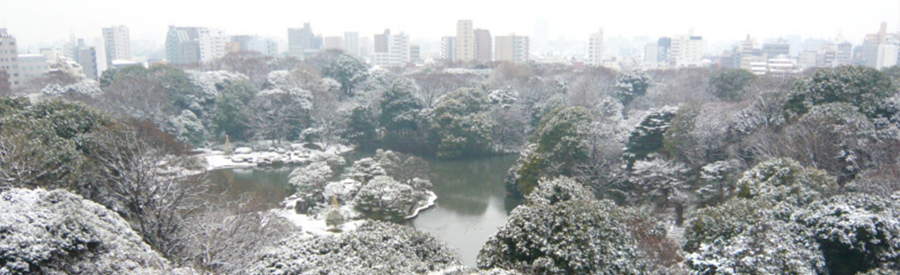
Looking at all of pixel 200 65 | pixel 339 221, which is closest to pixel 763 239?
pixel 339 221

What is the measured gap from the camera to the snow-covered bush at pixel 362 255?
26.7 ft

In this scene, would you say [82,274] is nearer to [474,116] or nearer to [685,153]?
[685,153]

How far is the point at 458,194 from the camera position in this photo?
2091 cm

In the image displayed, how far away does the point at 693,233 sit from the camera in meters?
11.0

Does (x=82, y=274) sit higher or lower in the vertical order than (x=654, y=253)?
higher

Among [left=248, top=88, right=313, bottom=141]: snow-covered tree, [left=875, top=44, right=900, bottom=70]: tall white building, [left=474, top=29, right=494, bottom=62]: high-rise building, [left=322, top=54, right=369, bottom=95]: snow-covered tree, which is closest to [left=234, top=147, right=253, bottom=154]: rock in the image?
[left=248, top=88, right=313, bottom=141]: snow-covered tree

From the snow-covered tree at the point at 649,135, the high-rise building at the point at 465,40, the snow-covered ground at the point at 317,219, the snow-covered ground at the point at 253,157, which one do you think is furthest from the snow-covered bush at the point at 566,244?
the high-rise building at the point at 465,40

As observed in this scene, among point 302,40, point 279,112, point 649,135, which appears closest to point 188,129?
point 279,112

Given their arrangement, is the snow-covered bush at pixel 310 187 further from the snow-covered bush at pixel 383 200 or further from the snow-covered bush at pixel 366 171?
the snow-covered bush at pixel 383 200

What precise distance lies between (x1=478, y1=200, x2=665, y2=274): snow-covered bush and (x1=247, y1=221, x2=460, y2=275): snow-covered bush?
94 centimetres

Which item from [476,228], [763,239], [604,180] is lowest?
[476,228]

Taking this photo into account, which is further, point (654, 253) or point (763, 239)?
point (654, 253)

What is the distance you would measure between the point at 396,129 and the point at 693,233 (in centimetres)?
1982

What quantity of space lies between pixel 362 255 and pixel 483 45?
60228 mm
